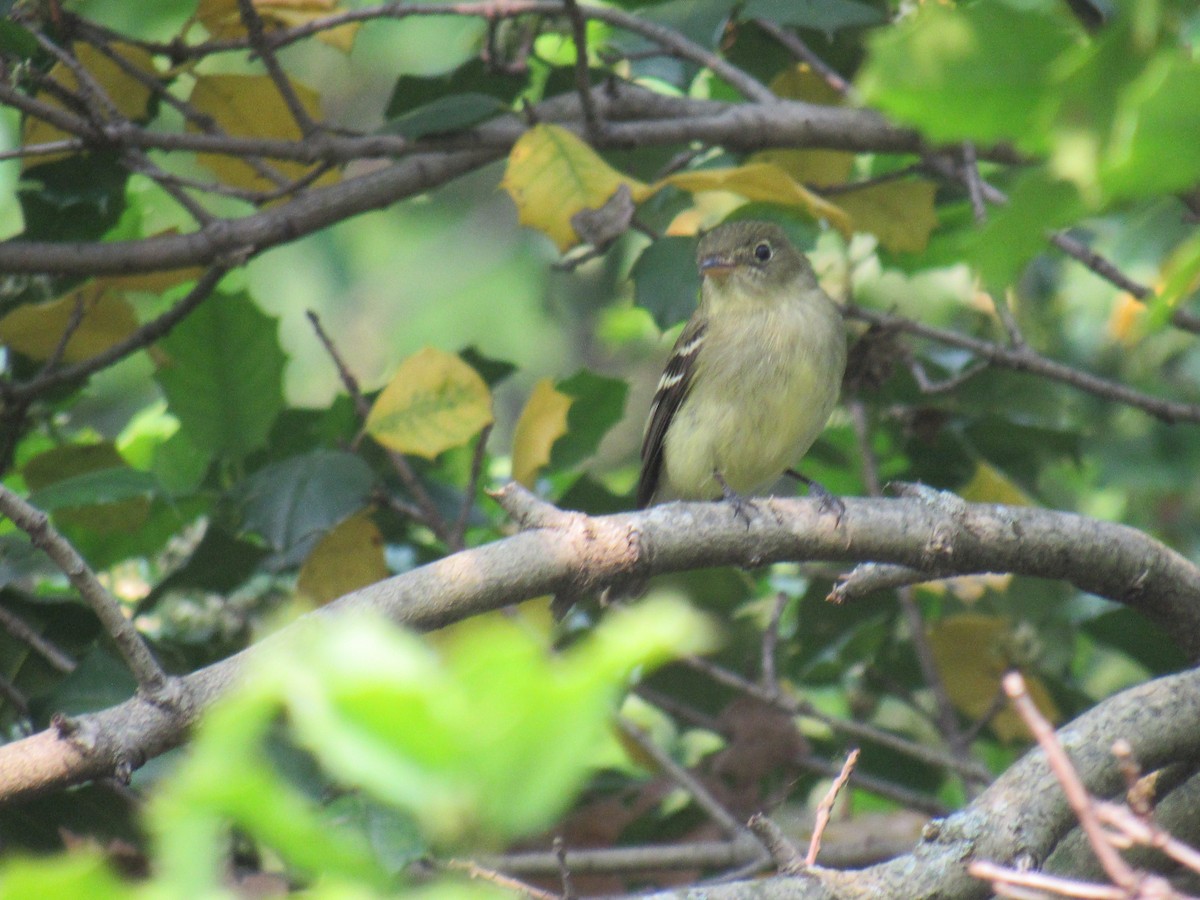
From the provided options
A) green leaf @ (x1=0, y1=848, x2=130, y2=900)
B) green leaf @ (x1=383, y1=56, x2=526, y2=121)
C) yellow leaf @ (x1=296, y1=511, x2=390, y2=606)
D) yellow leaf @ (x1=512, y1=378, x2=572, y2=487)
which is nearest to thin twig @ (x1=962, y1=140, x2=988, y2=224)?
yellow leaf @ (x1=512, y1=378, x2=572, y2=487)

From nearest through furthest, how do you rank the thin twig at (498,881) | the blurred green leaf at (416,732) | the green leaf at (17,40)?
the blurred green leaf at (416,732) → the thin twig at (498,881) → the green leaf at (17,40)

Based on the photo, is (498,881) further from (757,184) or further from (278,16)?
(278,16)

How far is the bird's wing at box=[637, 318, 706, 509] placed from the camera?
5.41m

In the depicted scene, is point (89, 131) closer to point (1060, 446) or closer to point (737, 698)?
point (737, 698)

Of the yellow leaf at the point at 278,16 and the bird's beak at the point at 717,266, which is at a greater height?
the yellow leaf at the point at 278,16

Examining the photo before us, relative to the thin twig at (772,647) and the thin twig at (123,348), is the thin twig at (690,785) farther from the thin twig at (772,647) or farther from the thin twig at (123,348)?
the thin twig at (123,348)

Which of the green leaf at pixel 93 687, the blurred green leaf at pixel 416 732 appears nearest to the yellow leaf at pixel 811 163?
the green leaf at pixel 93 687

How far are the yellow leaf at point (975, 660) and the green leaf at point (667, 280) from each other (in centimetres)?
157

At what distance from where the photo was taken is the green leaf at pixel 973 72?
2.95 feet

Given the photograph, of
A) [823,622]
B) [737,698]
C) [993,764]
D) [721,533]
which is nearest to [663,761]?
[737,698]

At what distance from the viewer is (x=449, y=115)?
392 centimetres

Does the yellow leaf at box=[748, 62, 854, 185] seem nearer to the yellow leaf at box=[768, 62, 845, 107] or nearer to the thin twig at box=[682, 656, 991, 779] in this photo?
the yellow leaf at box=[768, 62, 845, 107]

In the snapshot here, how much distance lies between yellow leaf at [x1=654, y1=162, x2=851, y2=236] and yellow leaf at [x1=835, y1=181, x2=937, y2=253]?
0.58m

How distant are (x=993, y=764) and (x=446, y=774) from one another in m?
5.36
